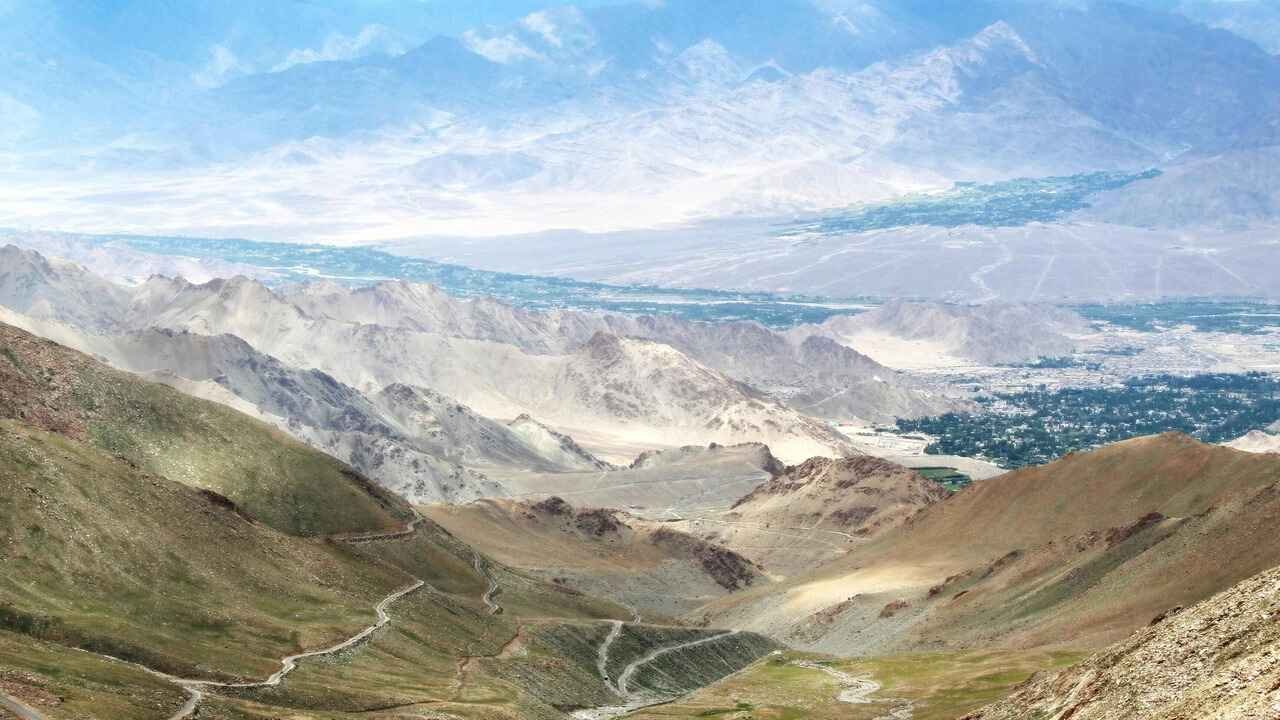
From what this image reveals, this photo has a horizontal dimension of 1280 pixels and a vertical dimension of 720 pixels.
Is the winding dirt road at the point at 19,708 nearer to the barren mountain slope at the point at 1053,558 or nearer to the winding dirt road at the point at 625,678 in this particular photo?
the winding dirt road at the point at 625,678

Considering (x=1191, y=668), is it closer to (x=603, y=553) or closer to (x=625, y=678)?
(x=625, y=678)

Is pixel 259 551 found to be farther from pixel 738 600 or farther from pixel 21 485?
pixel 738 600

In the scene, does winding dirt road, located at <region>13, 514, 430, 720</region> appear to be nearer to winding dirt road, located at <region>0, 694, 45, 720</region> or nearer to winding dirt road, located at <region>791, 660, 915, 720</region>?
winding dirt road, located at <region>0, 694, 45, 720</region>

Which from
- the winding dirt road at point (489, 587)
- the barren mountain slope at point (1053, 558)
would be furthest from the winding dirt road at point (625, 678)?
the barren mountain slope at point (1053, 558)

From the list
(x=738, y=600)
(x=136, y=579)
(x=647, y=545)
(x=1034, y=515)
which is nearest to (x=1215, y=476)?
(x=1034, y=515)

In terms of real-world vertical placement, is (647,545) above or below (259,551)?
below

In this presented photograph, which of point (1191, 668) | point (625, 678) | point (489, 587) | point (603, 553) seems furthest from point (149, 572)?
point (603, 553)
